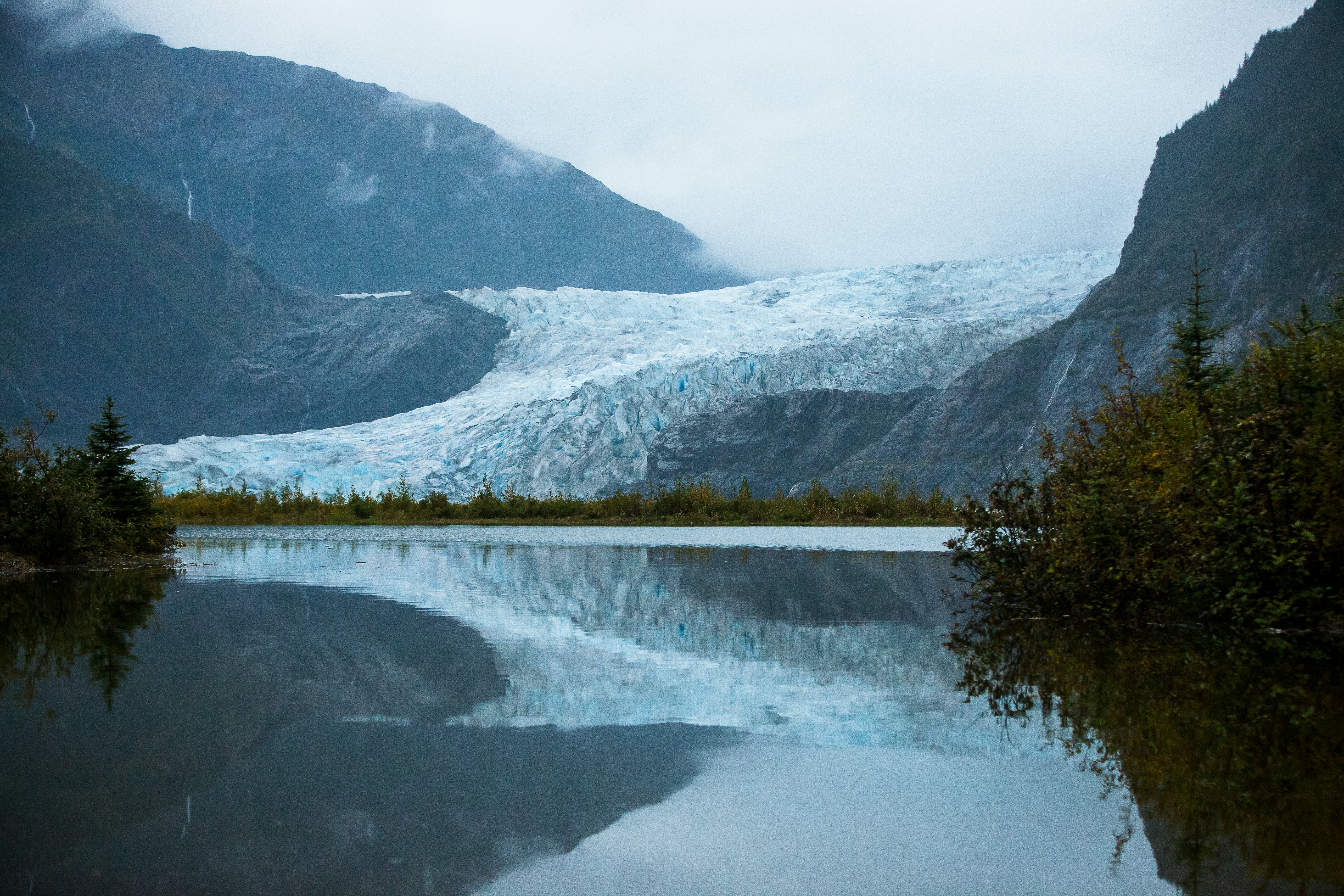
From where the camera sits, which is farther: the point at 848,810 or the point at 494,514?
the point at 494,514

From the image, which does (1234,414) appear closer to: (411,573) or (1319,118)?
(411,573)

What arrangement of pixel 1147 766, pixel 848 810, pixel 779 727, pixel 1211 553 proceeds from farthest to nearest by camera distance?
pixel 1211 553 < pixel 779 727 < pixel 1147 766 < pixel 848 810

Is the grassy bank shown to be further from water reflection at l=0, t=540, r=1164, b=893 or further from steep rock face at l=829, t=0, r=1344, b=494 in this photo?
water reflection at l=0, t=540, r=1164, b=893

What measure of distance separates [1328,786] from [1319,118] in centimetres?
8558

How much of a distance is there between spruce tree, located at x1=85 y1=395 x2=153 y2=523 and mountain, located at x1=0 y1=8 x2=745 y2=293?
114 meters

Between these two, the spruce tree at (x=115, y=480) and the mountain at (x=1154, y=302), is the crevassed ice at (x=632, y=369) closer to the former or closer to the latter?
the mountain at (x=1154, y=302)

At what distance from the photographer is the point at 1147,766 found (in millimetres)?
3967

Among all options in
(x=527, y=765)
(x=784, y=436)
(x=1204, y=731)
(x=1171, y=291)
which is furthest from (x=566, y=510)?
(x=1171, y=291)

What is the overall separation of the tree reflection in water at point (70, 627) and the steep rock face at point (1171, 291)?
50.4 m

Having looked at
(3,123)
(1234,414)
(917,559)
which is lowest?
(917,559)

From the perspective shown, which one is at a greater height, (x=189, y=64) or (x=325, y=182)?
(x=189, y=64)

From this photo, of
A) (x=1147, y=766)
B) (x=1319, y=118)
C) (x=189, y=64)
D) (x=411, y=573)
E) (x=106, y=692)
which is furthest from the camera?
(x=189, y=64)

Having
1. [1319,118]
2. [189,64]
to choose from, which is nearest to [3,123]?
[189,64]

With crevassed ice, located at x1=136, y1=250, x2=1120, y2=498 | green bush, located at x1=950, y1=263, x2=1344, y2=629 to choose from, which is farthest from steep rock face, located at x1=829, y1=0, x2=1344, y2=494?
green bush, located at x1=950, y1=263, x2=1344, y2=629
